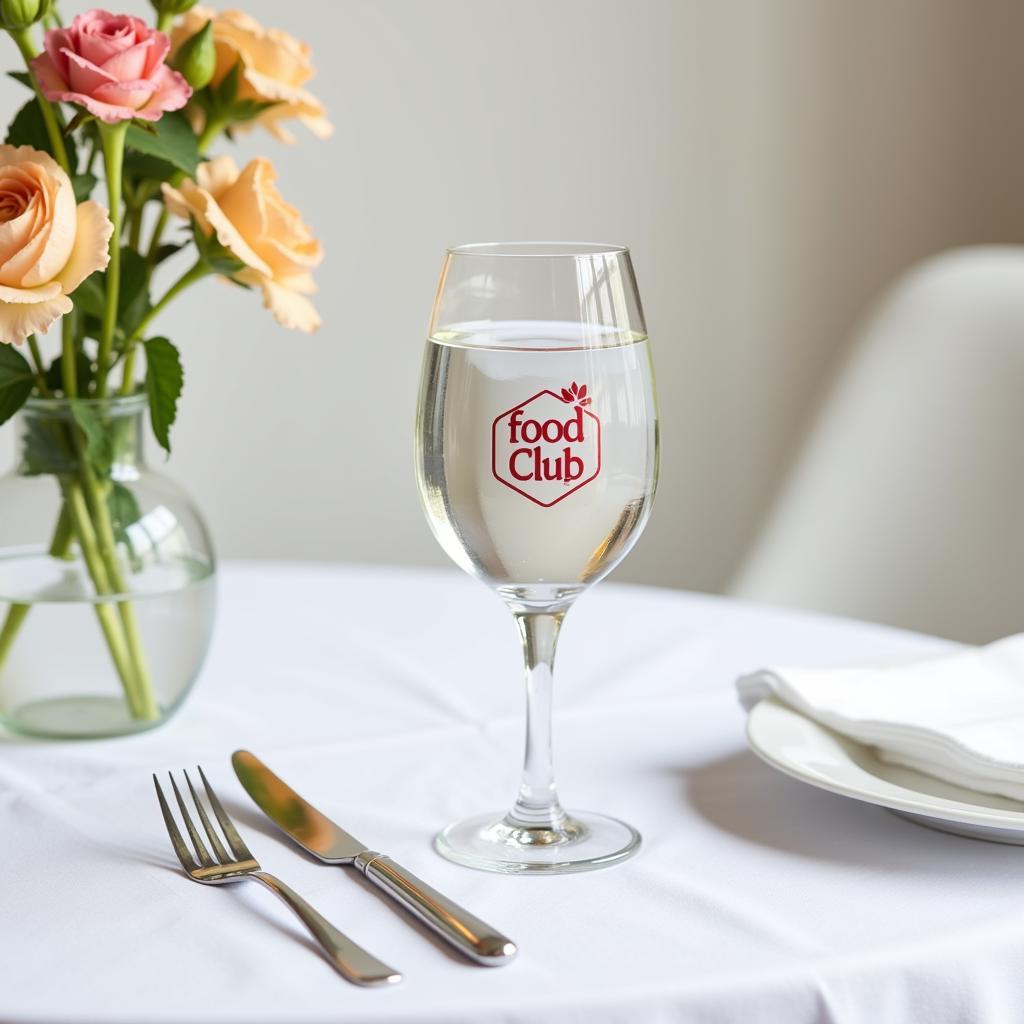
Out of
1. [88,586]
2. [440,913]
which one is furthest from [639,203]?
[440,913]

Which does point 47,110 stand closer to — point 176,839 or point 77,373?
point 77,373

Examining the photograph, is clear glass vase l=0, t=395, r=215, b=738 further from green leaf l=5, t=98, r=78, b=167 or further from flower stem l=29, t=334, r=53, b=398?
green leaf l=5, t=98, r=78, b=167

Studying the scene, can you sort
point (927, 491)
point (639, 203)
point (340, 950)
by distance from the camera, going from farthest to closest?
point (639, 203) < point (927, 491) < point (340, 950)

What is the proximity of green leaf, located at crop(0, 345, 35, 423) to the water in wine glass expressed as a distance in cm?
27

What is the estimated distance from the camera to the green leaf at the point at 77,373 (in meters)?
0.84

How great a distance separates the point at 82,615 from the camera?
2.72 ft

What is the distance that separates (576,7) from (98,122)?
56.6 inches

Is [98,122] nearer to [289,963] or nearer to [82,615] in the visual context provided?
[82,615]

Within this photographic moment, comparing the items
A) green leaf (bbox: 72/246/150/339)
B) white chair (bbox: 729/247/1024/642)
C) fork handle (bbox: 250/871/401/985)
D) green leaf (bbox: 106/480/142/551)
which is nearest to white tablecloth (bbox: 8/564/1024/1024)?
fork handle (bbox: 250/871/401/985)

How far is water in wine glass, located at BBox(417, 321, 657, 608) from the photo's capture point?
0.61m

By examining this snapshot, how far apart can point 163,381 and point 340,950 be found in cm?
37

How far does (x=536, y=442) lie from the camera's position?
2.01 ft

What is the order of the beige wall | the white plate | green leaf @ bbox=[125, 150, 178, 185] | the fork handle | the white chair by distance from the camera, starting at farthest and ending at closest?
the beige wall < the white chair < green leaf @ bbox=[125, 150, 178, 185] < the white plate < the fork handle

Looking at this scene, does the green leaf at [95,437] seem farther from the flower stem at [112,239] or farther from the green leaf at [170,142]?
the green leaf at [170,142]
